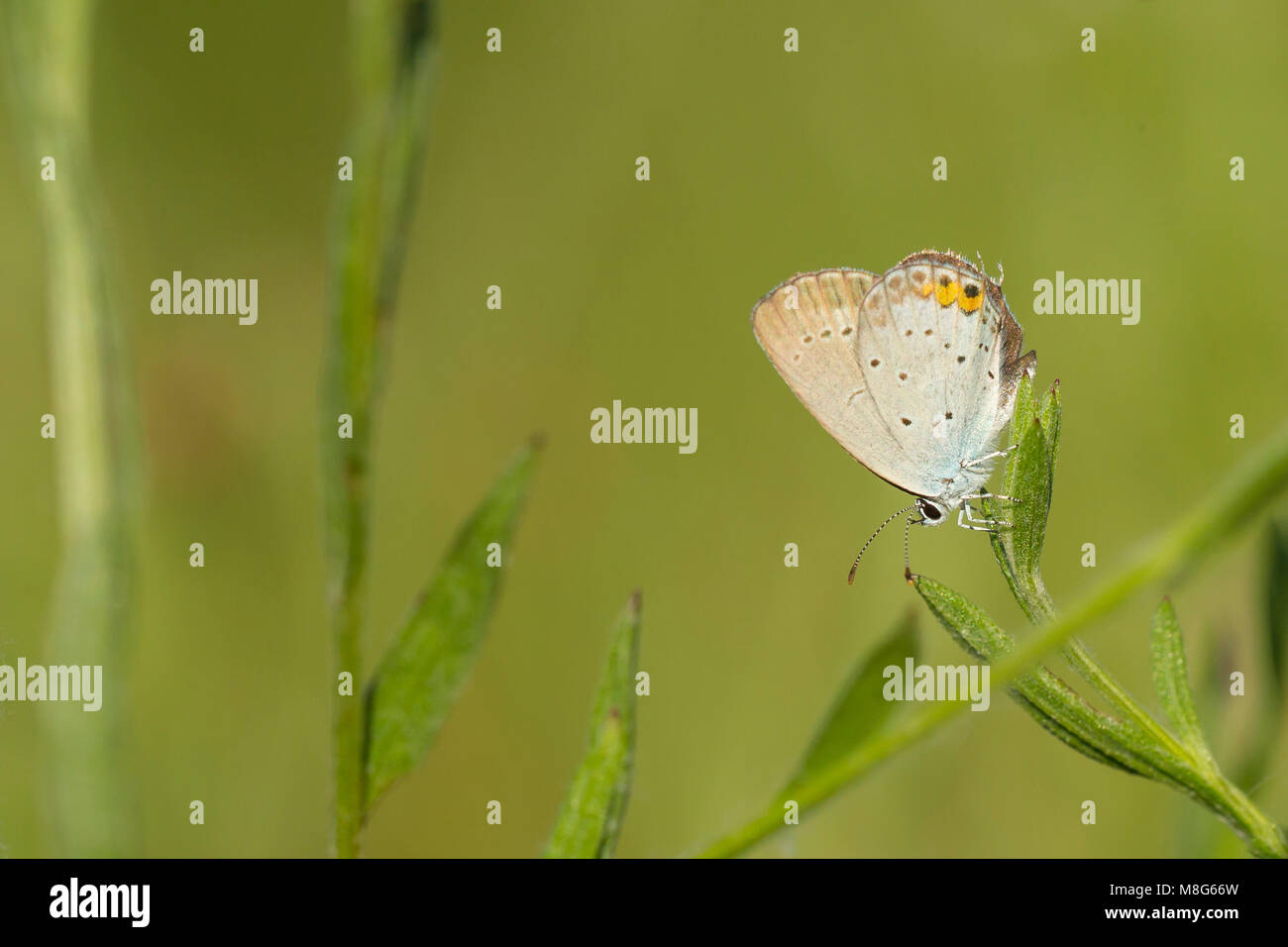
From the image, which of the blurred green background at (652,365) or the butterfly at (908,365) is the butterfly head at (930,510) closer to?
the butterfly at (908,365)

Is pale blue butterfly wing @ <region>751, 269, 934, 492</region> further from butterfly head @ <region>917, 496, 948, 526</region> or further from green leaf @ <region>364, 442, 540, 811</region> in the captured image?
green leaf @ <region>364, 442, 540, 811</region>

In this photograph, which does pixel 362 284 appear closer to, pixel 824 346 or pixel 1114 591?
pixel 1114 591

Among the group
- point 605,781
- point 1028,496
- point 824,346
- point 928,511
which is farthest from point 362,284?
point 928,511

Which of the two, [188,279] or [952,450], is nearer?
[952,450]

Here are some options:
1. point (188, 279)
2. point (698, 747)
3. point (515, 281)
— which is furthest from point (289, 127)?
point (698, 747)
